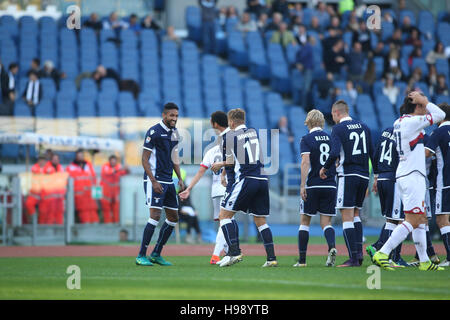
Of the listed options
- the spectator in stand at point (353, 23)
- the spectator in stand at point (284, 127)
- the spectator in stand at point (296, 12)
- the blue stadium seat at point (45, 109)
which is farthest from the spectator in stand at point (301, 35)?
the blue stadium seat at point (45, 109)

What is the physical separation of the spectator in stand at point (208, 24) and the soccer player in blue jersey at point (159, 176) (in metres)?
15.5

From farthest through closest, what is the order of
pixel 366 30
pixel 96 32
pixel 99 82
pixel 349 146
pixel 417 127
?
pixel 366 30 → pixel 96 32 → pixel 99 82 → pixel 349 146 → pixel 417 127

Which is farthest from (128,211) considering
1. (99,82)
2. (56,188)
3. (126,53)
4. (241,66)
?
(241,66)

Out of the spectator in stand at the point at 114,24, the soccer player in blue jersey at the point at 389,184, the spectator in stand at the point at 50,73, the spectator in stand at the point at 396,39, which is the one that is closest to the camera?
the soccer player in blue jersey at the point at 389,184

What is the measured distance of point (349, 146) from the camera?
11.5 metres

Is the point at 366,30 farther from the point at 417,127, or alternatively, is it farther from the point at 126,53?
the point at 417,127

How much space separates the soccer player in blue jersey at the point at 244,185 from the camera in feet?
37.3

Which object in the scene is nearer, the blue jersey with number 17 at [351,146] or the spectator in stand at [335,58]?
the blue jersey with number 17 at [351,146]

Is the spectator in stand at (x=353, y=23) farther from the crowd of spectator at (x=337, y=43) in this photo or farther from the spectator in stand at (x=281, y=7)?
the spectator in stand at (x=281, y=7)

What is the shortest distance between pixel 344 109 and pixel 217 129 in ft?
6.45

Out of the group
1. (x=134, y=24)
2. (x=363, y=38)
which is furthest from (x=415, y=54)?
(x=134, y=24)

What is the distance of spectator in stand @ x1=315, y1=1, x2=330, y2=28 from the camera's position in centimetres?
2916

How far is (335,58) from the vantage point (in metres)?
26.4

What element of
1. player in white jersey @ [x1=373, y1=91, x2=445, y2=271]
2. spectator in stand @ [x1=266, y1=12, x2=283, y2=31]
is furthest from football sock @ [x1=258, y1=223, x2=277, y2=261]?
spectator in stand @ [x1=266, y1=12, x2=283, y2=31]
